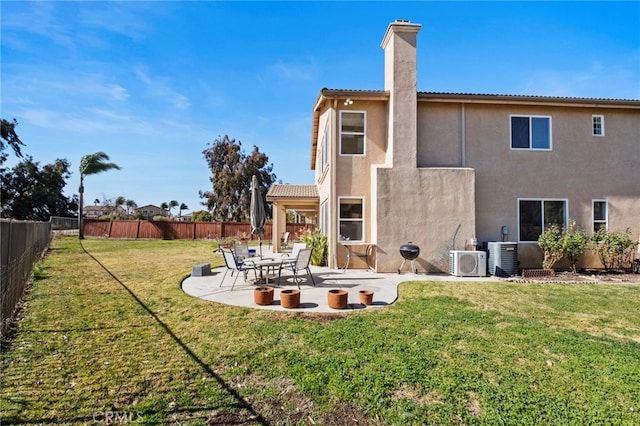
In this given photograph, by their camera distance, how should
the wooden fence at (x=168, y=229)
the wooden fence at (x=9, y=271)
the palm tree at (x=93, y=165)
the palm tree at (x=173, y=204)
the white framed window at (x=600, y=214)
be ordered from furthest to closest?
the palm tree at (x=173, y=204) < the wooden fence at (x=168, y=229) < the palm tree at (x=93, y=165) < the white framed window at (x=600, y=214) < the wooden fence at (x=9, y=271)

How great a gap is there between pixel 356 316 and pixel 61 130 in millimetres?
12397

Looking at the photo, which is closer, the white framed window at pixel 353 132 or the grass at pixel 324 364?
the grass at pixel 324 364

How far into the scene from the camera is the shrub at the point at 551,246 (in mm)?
10070

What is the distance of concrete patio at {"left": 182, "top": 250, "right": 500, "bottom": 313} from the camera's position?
21.0ft

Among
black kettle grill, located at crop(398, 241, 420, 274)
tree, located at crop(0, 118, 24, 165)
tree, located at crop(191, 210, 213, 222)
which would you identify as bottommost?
black kettle grill, located at crop(398, 241, 420, 274)

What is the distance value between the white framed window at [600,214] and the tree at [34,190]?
42438 millimetres

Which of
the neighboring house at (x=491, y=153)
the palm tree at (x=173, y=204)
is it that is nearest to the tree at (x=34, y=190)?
the palm tree at (x=173, y=204)

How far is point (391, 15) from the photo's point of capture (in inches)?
421

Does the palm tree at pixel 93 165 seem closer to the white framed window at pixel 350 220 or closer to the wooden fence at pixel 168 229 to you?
the wooden fence at pixel 168 229

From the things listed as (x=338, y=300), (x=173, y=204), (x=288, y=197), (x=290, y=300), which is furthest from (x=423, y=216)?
(x=173, y=204)

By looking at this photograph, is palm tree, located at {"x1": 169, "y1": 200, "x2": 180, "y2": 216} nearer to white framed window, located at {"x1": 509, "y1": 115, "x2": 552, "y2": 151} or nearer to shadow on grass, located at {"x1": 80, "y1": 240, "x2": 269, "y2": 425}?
shadow on grass, located at {"x1": 80, "y1": 240, "x2": 269, "y2": 425}

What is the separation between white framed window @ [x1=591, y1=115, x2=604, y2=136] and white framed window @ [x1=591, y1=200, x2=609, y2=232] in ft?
7.88

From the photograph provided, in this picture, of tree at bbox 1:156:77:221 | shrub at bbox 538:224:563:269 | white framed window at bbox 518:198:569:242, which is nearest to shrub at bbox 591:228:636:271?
white framed window at bbox 518:198:569:242

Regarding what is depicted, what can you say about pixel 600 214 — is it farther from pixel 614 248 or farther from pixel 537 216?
pixel 537 216
